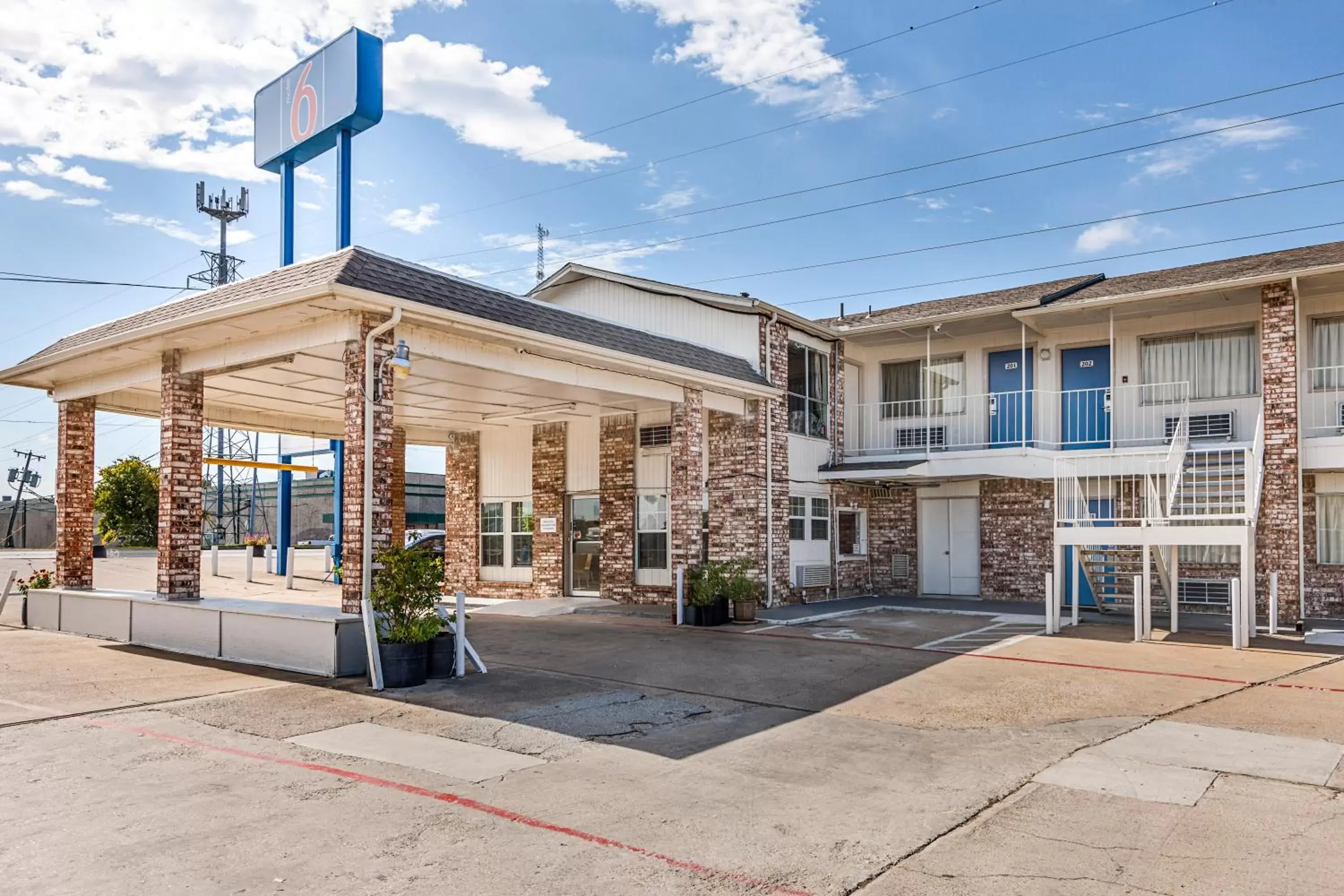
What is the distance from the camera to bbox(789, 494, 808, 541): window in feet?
61.4

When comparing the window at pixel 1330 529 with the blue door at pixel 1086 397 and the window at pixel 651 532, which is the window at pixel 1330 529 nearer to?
the blue door at pixel 1086 397

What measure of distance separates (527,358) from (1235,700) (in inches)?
356

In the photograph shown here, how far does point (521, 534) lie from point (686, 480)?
640cm

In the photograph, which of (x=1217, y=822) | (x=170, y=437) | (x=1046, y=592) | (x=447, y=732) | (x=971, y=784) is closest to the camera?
(x=1217, y=822)

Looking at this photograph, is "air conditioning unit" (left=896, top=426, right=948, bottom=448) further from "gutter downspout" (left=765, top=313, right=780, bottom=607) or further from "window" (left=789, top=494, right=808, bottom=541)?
"gutter downspout" (left=765, top=313, right=780, bottom=607)

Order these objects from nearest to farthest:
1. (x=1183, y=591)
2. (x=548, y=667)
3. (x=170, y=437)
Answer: (x=548, y=667)
(x=170, y=437)
(x=1183, y=591)

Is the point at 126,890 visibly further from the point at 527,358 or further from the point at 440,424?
the point at 440,424

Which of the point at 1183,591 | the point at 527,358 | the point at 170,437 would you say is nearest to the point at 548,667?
the point at 527,358

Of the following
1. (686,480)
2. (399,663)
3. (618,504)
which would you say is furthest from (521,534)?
(399,663)

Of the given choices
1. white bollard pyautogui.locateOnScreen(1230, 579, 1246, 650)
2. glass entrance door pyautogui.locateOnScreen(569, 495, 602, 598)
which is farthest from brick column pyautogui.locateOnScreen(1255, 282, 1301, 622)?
glass entrance door pyautogui.locateOnScreen(569, 495, 602, 598)

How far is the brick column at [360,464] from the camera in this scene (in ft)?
33.9

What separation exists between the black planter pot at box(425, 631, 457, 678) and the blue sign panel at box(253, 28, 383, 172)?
8.52 m

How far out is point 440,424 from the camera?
828 inches

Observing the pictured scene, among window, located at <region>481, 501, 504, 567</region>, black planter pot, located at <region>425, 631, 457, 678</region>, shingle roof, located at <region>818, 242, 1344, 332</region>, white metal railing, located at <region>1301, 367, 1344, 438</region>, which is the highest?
shingle roof, located at <region>818, 242, 1344, 332</region>
